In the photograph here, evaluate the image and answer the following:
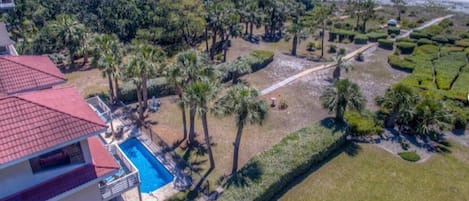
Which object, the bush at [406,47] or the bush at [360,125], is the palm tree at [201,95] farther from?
the bush at [406,47]

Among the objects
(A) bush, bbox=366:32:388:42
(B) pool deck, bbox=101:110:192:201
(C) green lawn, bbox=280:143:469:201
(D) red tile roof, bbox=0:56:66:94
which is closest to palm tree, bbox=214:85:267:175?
(B) pool deck, bbox=101:110:192:201

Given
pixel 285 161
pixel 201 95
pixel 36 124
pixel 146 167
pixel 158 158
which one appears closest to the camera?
pixel 36 124

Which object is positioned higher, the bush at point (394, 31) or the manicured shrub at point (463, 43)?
the bush at point (394, 31)

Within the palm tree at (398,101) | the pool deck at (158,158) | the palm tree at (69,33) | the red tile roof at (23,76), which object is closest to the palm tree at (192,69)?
the pool deck at (158,158)

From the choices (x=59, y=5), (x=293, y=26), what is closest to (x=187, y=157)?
(x=293, y=26)

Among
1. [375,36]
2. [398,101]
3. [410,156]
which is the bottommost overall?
[410,156]

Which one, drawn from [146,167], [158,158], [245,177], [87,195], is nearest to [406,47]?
[245,177]

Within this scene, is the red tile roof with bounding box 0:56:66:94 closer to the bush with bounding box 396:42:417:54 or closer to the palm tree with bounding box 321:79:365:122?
the palm tree with bounding box 321:79:365:122

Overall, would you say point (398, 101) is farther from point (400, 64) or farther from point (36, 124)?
point (36, 124)
